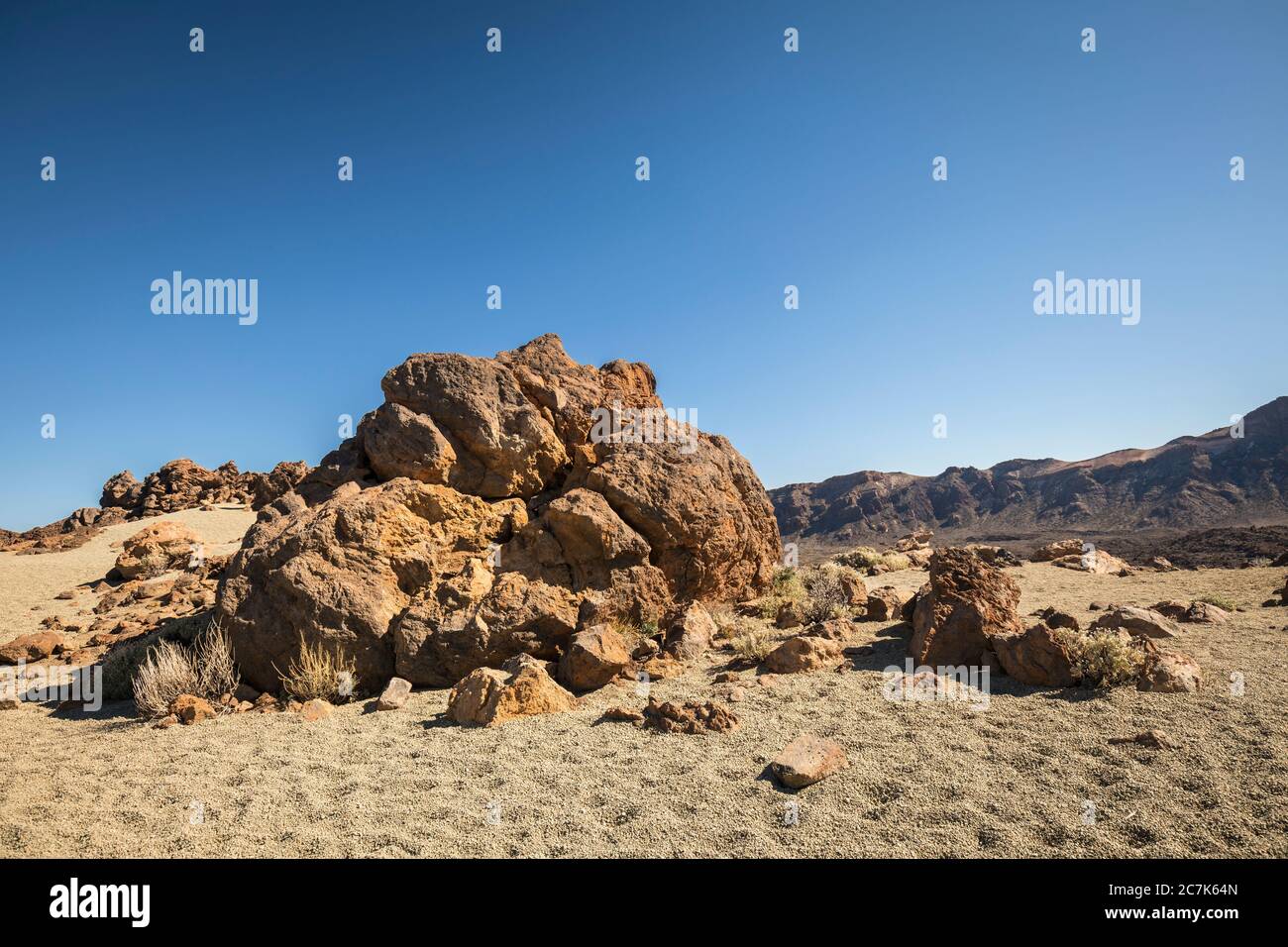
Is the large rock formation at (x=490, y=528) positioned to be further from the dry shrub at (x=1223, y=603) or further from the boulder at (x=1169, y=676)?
the dry shrub at (x=1223, y=603)

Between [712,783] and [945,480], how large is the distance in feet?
222

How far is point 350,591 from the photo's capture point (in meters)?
7.62

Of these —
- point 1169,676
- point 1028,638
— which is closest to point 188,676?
point 1028,638

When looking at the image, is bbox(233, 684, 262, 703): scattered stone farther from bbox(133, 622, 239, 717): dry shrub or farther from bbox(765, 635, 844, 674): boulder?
bbox(765, 635, 844, 674): boulder

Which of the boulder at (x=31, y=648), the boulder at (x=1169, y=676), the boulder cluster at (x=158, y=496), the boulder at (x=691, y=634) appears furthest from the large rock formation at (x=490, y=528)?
the boulder cluster at (x=158, y=496)

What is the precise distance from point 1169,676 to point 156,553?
21.4m

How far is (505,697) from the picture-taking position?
21.0 feet

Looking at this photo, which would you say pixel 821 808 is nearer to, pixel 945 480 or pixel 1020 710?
pixel 1020 710

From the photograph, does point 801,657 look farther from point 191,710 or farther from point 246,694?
point 191,710

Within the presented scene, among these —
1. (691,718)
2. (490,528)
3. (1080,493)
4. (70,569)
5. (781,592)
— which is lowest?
(691,718)

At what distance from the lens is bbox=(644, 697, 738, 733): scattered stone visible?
19.2 ft

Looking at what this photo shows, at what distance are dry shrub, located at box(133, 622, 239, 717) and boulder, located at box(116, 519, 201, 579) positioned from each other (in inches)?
455

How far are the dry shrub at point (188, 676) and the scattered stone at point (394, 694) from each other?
1.79m

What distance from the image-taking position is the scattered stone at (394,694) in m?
6.88
